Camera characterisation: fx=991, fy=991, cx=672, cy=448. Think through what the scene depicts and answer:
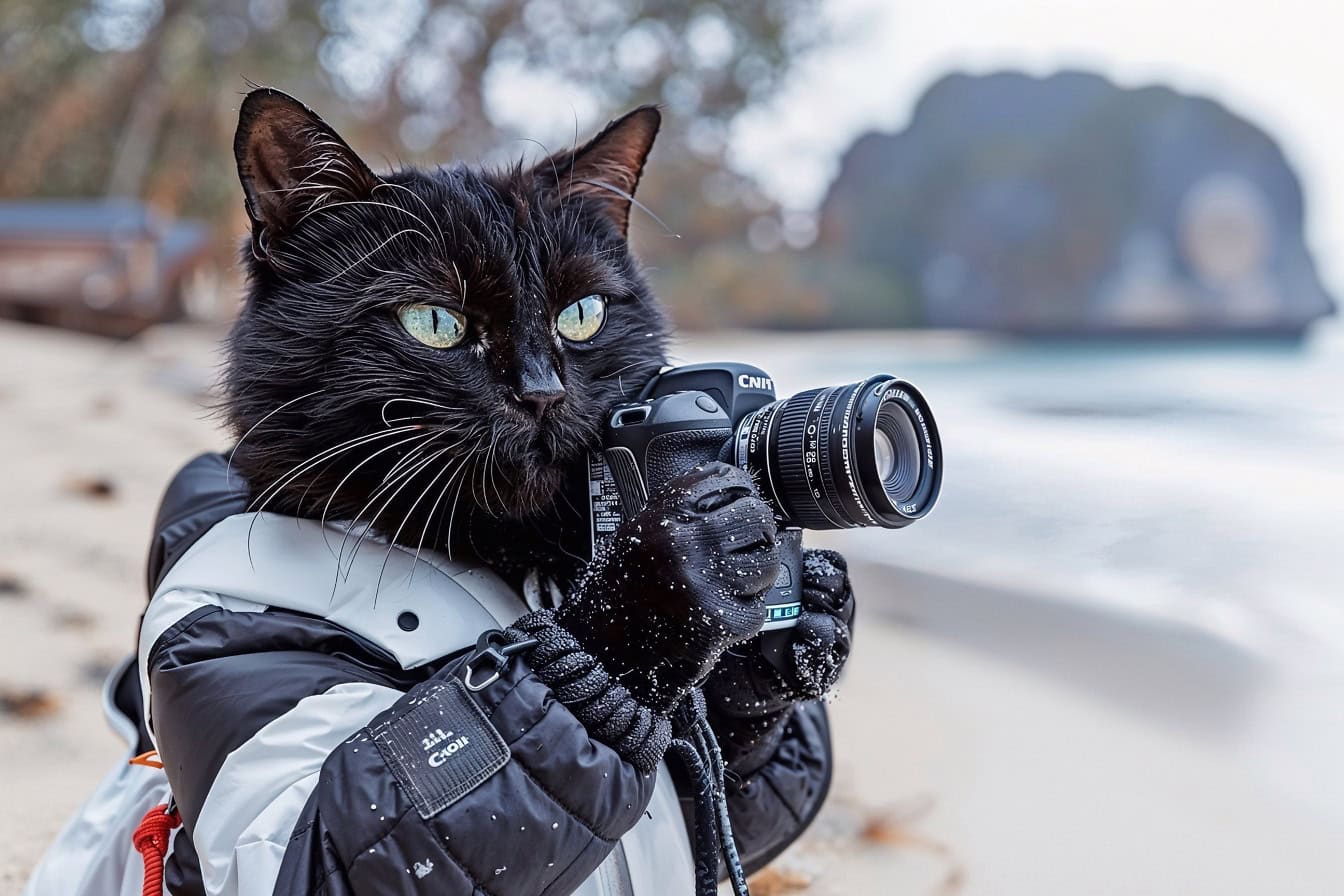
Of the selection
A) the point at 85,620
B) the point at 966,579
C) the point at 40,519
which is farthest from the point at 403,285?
the point at 40,519

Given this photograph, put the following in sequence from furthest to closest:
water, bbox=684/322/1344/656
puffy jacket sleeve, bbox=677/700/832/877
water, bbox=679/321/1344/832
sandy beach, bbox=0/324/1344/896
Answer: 1. water, bbox=684/322/1344/656
2. water, bbox=679/321/1344/832
3. sandy beach, bbox=0/324/1344/896
4. puffy jacket sleeve, bbox=677/700/832/877

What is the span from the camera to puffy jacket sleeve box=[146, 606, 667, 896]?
0.42 meters

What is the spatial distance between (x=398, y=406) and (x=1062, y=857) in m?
0.85

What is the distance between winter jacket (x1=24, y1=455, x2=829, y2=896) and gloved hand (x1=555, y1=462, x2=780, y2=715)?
36mm

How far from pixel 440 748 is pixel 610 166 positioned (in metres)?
0.38

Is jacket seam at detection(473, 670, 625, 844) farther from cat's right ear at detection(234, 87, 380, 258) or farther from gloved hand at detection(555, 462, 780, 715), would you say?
cat's right ear at detection(234, 87, 380, 258)

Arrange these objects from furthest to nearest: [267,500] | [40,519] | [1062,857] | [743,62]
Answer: [743,62] < [40,519] < [1062,857] < [267,500]

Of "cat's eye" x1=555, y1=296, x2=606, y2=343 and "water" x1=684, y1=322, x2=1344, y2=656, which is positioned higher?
"cat's eye" x1=555, y1=296, x2=606, y2=343

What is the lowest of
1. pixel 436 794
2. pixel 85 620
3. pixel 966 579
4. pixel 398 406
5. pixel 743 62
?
pixel 966 579

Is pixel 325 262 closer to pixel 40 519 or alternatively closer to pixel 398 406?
pixel 398 406

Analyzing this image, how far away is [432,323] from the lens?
519mm

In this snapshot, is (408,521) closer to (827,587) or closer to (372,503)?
(372,503)

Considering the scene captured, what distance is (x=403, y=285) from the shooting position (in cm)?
51

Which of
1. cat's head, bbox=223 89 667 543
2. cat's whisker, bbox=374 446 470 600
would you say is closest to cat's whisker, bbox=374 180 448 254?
cat's head, bbox=223 89 667 543
